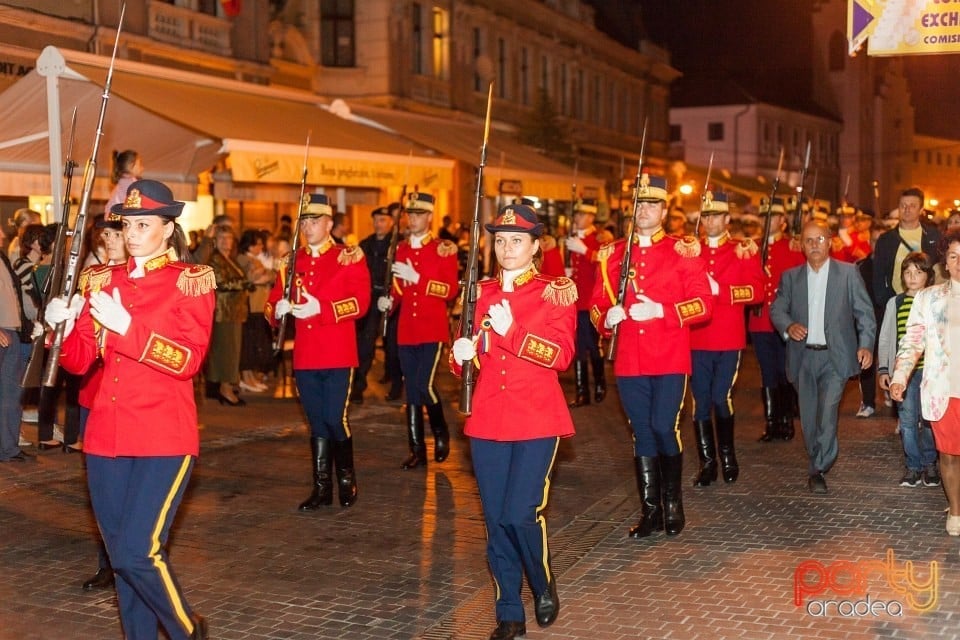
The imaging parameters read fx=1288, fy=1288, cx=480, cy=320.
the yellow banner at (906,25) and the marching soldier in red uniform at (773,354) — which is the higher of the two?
the yellow banner at (906,25)

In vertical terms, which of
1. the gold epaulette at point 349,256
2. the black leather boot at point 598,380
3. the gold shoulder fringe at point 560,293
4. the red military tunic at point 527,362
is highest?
the gold epaulette at point 349,256

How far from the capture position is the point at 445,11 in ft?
99.5

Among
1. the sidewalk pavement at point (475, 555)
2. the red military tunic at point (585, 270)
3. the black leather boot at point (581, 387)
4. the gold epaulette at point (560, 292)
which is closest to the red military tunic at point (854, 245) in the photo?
the red military tunic at point (585, 270)

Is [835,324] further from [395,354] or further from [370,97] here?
[370,97]

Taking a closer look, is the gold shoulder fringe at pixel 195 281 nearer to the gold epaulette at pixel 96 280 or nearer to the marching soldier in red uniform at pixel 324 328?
the gold epaulette at pixel 96 280

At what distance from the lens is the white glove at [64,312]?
525cm

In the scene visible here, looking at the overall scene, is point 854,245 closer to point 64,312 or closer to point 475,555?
point 475,555

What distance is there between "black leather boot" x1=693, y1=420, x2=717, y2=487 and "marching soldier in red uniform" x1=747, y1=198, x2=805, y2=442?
211cm

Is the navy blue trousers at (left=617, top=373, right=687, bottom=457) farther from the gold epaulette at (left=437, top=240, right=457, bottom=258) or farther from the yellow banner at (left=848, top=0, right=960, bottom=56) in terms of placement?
the yellow banner at (left=848, top=0, right=960, bottom=56)

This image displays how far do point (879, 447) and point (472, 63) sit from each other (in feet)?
73.6

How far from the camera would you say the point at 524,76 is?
119 feet

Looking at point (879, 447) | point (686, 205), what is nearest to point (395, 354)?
point (879, 447)

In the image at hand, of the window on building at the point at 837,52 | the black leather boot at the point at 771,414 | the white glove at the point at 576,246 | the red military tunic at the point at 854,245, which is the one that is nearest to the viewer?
the black leather boot at the point at 771,414

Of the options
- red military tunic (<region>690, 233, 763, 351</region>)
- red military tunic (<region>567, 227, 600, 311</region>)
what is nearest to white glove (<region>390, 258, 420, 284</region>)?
red military tunic (<region>690, 233, 763, 351</region>)
